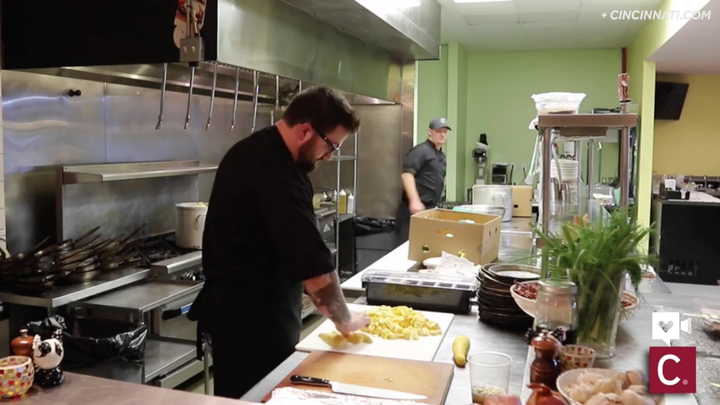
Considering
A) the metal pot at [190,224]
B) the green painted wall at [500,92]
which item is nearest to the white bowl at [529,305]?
the metal pot at [190,224]

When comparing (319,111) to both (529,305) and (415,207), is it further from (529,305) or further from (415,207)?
(415,207)

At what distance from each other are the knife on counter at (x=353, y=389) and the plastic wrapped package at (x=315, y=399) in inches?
1.2

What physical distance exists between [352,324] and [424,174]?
394 cm

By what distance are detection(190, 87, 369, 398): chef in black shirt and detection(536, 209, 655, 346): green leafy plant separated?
62 cm

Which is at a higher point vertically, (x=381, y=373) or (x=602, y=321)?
(x=602, y=321)

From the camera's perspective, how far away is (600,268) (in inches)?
60.1

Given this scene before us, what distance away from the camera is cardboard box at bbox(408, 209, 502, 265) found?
8.83 ft

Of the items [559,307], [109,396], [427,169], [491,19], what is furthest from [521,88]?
[109,396]

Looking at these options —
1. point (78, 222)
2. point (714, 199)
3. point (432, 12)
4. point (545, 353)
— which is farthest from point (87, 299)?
point (714, 199)

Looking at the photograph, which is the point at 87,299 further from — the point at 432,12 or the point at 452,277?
the point at 432,12

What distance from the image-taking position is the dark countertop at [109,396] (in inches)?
48.1

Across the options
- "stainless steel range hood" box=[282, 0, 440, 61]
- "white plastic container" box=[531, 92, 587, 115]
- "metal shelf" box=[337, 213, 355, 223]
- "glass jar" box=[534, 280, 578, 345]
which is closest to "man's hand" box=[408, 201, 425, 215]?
"metal shelf" box=[337, 213, 355, 223]

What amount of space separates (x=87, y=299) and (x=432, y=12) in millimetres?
3733

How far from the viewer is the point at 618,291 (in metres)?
1.57
